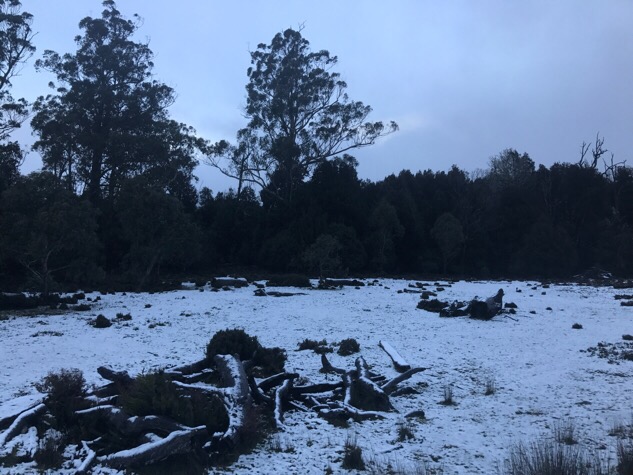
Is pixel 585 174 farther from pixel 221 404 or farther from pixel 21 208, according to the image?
pixel 221 404

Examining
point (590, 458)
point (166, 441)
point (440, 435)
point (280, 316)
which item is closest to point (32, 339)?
point (280, 316)

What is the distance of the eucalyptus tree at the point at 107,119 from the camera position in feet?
115

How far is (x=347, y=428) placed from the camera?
7.20 metres

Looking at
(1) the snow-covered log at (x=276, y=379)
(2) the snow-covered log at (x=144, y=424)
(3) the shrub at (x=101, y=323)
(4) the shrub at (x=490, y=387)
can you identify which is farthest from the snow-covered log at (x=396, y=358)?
(3) the shrub at (x=101, y=323)

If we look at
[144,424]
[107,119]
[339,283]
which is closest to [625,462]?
[144,424]

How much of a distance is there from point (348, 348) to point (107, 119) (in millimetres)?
31935

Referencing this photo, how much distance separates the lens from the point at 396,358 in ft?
35.0

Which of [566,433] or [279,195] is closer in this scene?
[566,433]

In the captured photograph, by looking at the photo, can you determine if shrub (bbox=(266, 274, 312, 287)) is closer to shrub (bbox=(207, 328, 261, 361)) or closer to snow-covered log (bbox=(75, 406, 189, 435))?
shrub (bbox=(207, 328, 261, 361))

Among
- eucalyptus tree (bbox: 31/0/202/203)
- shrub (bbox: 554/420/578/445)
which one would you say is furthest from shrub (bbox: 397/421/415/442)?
eucalyptus tree (bbox: 31/0/202/203)

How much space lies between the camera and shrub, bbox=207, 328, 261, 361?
32.3 ft

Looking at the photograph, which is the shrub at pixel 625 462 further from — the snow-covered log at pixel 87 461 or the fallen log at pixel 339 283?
the fallen log at pixel 339 283

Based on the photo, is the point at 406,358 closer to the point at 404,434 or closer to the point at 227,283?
the point at 404,434

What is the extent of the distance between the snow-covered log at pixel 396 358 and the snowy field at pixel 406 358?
201mm
